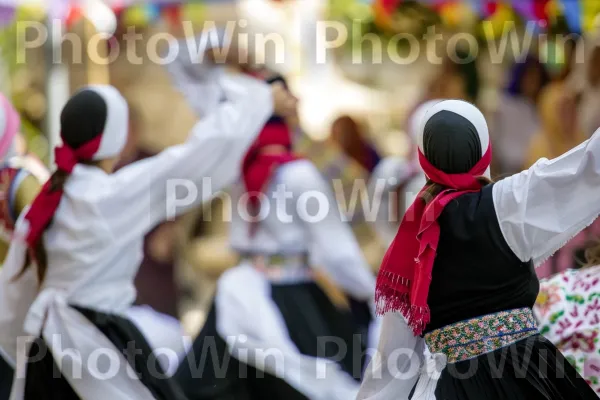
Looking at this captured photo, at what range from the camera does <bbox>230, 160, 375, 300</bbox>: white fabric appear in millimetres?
4875

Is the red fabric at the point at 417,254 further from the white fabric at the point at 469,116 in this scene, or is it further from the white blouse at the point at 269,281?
the white blouse at the point at 269,281

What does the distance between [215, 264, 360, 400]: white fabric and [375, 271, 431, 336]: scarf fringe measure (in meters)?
1.30

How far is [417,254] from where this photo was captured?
328 cm

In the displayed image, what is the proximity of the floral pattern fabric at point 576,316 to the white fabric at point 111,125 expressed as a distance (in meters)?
1.62

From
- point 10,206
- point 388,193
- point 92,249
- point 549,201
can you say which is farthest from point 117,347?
point 388,193

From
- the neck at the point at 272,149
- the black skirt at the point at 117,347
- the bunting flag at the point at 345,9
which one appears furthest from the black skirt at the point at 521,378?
the bunting flag at the point at 345,9

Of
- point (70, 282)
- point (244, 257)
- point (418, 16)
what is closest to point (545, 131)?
point (418, 16)

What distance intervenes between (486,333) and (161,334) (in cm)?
153

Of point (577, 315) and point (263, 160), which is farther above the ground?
point (263, 160)

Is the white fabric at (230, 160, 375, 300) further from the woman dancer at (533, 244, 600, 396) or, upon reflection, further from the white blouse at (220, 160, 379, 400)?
the woman dancer at (533, 244, 600, 396)

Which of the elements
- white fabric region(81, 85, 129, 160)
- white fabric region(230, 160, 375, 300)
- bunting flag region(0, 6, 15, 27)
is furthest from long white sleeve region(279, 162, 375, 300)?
bunting flag region(0, 6, 15, 27)

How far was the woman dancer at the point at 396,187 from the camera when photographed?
6227 mm

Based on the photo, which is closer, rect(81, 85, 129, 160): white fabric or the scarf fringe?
the scarf fringe

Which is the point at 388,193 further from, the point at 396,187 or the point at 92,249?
the point at 92,249
